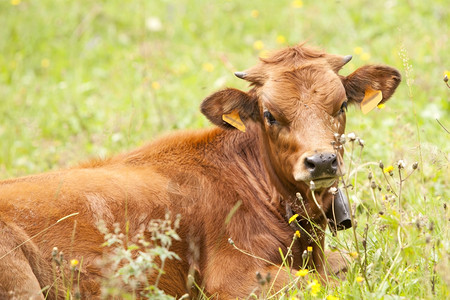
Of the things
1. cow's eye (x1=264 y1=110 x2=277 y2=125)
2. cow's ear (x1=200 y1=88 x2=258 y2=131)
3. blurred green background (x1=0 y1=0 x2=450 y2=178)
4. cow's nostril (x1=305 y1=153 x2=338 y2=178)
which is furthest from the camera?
blurred green background (x1=0 y1=0 x2=450 y2=178)

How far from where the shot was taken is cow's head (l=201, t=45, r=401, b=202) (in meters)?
4.91

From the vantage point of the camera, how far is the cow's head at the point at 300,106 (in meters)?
4.91

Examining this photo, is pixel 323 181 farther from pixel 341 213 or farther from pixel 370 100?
pixel 370 100

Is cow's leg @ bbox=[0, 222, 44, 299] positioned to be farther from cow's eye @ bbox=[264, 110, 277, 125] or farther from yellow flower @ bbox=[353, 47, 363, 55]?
yellow flower @ bbox=[353, 47, 363, 55]

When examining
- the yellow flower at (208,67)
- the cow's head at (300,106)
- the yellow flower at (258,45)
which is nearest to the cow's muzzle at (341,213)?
the cow's head at (300,106)

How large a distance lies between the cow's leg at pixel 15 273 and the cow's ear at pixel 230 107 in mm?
1922

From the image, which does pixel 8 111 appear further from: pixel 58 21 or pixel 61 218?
pixel 61 218

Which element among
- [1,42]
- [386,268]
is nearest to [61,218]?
[386,268]

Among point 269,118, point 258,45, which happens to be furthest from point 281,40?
point 269,118

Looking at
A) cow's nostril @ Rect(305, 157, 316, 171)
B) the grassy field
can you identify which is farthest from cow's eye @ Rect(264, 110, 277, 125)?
the grassy field

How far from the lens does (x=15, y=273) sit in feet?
15.0

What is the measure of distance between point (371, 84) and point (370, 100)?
14cm

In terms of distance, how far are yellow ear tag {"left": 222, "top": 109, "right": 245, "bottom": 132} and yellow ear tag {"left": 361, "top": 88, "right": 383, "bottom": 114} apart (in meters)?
1.08

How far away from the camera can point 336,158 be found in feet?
15.5
